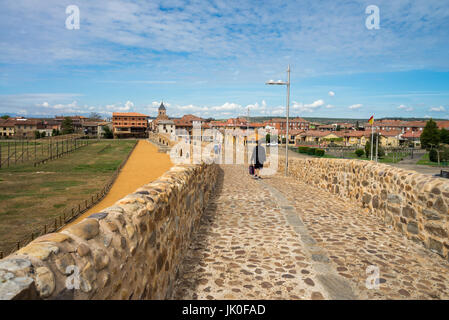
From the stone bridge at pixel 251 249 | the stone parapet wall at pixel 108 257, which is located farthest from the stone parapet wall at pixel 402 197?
the stone parapet wall at pixel 108 257

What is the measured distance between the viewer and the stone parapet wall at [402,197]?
4652 millimetres

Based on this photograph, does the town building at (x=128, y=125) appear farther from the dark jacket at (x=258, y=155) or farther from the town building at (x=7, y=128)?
the dark jacket at (x=258, y=155)

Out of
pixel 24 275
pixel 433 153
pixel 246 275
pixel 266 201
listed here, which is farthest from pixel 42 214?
pixel 433 153

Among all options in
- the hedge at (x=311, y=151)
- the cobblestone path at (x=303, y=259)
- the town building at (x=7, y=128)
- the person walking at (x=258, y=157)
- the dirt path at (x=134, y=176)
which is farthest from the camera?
the town building at (x=7, y=128)

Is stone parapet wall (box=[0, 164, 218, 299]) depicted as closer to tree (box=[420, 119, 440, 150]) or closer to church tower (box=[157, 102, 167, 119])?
tree (box=[420, 119, 440, 150])

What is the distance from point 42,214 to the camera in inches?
827

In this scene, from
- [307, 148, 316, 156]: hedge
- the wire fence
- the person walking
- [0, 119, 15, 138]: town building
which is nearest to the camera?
the person walking

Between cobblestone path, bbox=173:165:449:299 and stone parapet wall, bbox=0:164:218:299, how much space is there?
2.45 ft

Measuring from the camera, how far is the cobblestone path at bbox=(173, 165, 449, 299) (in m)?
3.69

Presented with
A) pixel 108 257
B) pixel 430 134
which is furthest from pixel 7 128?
pixel 430 134

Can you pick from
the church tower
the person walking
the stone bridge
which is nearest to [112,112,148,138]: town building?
the church tower

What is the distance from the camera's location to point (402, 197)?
5719 mm
